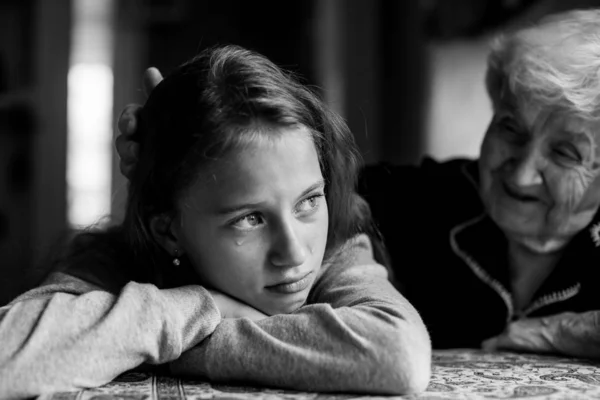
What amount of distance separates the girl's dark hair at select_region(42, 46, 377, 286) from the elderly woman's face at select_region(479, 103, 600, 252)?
284mm

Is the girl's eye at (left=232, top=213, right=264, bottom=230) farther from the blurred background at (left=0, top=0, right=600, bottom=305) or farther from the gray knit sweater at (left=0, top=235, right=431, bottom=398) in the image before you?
the blurred background at (left=0, top=0, right=600, bottom=305)

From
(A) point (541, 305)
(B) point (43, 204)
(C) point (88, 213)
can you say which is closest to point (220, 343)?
(A) point (541, 305)

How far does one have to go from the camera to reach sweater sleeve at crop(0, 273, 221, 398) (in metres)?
0.93

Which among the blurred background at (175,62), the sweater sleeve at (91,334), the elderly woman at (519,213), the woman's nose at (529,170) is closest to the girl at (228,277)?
the sweater sleeve at (91,334)

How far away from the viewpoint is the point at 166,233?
1.16 metres

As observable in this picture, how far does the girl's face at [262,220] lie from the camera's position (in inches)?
40.9

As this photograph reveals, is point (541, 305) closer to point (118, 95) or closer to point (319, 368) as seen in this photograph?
point (319, 368)

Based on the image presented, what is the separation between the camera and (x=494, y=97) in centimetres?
148

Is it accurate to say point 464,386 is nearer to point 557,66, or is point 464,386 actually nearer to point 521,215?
point 521,215

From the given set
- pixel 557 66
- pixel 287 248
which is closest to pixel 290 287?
pixel 287 248

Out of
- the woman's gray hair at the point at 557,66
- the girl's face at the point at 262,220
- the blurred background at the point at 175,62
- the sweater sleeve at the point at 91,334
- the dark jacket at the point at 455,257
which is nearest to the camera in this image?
the sweater sleeve at the point at 91,334

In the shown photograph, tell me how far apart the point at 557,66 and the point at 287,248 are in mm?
593

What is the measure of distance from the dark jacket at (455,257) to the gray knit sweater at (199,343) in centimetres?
42

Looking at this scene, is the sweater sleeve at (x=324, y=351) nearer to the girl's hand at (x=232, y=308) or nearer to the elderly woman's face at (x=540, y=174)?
the girl's hand at (x=232, y=308)
